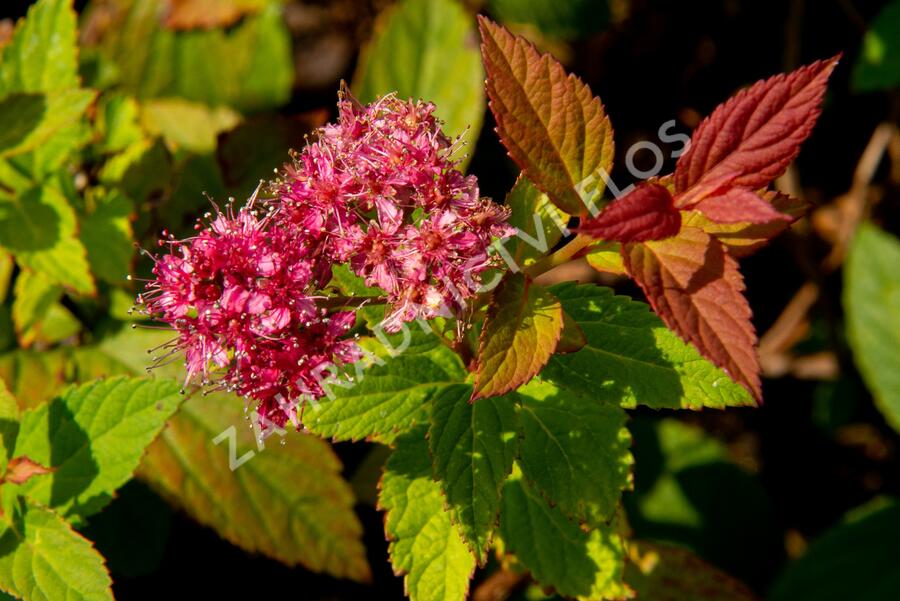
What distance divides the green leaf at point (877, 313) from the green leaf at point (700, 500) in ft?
1.88

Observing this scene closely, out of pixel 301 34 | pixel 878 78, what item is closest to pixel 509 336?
pixel 878 78

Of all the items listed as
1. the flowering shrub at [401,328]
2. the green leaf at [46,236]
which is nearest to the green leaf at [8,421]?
the flowering shrub at [401,328]

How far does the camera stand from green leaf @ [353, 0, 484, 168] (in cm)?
297

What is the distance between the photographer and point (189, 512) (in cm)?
241

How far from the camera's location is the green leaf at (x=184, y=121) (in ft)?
9.80

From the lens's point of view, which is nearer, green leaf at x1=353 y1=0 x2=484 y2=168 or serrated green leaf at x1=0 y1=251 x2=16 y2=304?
serrated green leaf at x1=0 y1=251 x2=16 y2=304

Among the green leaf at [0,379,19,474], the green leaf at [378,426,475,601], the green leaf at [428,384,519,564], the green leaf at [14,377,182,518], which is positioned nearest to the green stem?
the green leaf at [428,384,519,564]

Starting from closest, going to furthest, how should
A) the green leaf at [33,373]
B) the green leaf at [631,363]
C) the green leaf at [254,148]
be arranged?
1. the green leaf at [631,363]
2. the green leaf at [33,373]
3. the green leaf at [254,148]

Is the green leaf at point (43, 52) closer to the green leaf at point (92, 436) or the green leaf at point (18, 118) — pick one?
the green leaf at point (18, 118)

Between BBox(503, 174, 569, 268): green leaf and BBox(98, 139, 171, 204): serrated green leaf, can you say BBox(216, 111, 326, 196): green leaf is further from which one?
BBox(503, 174, 569, 268): green leaf

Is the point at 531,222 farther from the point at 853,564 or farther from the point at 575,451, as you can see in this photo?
the point at 853,564

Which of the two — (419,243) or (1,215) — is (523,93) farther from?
(1,215)

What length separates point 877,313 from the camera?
9.75 ft

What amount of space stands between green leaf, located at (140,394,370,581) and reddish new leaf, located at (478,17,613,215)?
1.17 meters
